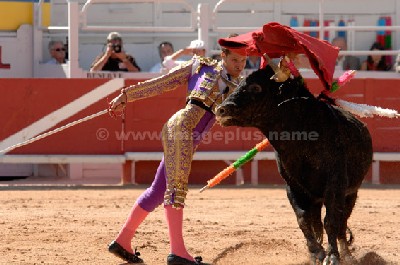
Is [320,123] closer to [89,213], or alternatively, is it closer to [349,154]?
[349,154]

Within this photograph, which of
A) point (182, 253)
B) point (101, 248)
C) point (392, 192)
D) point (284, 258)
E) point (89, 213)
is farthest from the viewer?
point (392, 192)

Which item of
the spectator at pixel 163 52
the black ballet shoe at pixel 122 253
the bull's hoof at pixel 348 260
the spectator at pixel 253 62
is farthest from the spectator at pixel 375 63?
the black ballet shoe at pixel 122 253

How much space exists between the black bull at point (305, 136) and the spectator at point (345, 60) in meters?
6.41

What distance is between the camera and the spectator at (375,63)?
11789 mm

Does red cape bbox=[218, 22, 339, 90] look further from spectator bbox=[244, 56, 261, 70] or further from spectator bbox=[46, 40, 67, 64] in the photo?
spectator bbox=[46, 40, 67, 64]

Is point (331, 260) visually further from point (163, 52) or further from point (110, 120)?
point (163, 52)

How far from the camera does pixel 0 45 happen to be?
11.8 meters

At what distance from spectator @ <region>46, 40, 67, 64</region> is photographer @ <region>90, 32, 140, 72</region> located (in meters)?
0.68

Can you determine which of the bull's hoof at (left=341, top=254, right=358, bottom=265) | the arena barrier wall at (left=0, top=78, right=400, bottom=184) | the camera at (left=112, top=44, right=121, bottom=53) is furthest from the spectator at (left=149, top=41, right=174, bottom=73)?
the bull's hoof at (left=341, top=254, right=358, bottom=265)

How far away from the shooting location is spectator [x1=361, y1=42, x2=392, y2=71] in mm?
11789

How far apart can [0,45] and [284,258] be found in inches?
262

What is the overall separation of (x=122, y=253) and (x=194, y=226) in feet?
6.04

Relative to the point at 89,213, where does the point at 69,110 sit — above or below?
above

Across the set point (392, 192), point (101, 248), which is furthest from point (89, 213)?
point (392, 192)
